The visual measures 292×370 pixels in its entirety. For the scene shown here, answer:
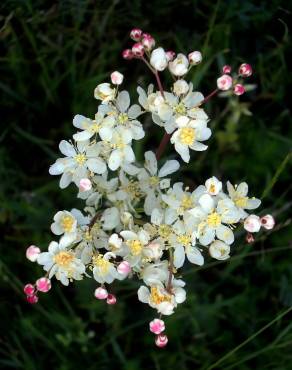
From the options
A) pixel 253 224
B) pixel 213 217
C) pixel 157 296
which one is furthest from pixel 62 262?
pixel 253 224

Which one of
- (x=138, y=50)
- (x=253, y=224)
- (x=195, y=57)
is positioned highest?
(x=138, y=50)

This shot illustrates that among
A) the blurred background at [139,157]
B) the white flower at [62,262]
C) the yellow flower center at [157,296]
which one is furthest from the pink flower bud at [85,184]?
the blurred background at [139,157]

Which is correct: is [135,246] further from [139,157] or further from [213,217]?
[139,157]

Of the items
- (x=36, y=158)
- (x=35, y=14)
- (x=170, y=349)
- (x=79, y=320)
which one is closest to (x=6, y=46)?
(x=35, y=14)

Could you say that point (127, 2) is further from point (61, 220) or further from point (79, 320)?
point (79, 320)

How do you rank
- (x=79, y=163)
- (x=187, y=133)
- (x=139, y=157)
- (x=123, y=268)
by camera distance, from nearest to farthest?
(x=123, y=268) < (x=187, y=133) < (x=79, y=163) < (x=139, y=157)

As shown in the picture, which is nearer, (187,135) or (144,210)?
(187,135)

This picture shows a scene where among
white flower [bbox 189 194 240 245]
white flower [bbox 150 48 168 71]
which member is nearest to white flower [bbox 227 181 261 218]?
white flower [bbox 189 194 240 245]
